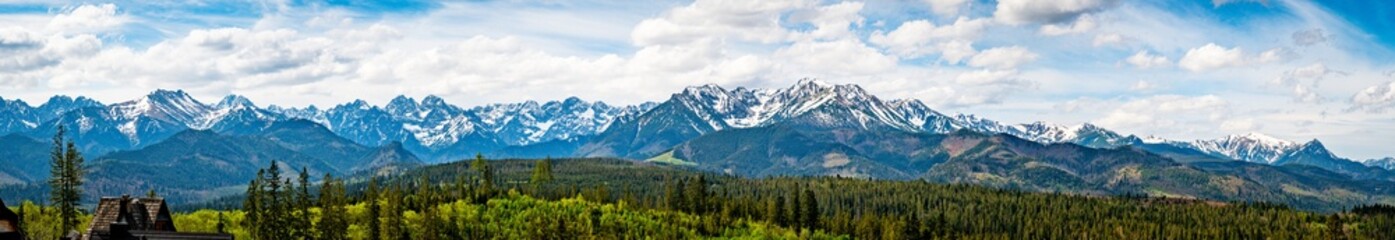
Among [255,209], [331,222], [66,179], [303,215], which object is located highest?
[66,179]

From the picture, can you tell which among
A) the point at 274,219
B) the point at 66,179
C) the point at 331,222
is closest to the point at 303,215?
the point at 331,222

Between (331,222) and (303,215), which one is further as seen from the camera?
(303,215)

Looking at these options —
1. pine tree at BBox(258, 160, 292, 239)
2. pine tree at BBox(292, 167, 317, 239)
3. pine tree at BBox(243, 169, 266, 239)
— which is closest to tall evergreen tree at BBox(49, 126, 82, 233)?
pine tree at BBox(243, 169, 266, 239)

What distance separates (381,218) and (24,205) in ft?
169

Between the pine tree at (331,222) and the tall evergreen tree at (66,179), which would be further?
the pine tree at (331,222)

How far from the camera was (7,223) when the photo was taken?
60.6m

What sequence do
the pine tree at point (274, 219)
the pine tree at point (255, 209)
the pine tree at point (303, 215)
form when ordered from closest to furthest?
the pine tree at point (274, 219) < the pine tree at point (255, 209) < the pine tree at point (303, 215)

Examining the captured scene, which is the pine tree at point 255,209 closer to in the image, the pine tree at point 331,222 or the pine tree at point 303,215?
the pine tree at point 303,215

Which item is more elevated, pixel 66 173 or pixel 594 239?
pixel 66 173

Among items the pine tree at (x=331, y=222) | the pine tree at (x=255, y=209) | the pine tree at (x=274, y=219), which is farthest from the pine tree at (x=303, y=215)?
the pine tree at (x=255, y=209)

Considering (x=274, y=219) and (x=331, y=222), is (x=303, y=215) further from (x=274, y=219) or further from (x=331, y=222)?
(x=274, y=219)

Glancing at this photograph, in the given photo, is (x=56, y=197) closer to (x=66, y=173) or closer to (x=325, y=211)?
(x=66, y=173)

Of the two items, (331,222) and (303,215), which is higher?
(303,215)

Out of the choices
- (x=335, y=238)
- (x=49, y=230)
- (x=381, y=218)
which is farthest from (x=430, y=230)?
(x=49, y=230)
